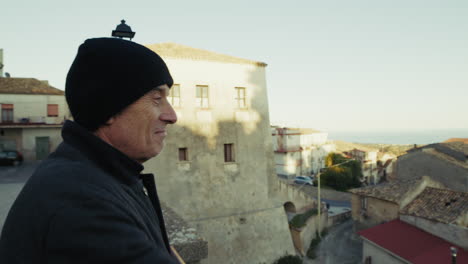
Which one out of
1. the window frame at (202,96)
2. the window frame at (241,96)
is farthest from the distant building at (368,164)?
the window frame at (202,96)

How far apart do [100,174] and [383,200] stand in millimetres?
23234

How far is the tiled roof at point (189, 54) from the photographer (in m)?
13.8

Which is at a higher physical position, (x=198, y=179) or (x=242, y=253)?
(x=198, y=179)

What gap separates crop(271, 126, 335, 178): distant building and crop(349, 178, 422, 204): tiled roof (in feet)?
49.8

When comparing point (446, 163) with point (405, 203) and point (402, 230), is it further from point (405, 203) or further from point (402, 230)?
point (402, 230)

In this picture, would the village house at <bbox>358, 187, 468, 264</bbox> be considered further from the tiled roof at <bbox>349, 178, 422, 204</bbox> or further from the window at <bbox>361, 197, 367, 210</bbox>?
the window at <bbox>361, 197, 367, 210</bbox>

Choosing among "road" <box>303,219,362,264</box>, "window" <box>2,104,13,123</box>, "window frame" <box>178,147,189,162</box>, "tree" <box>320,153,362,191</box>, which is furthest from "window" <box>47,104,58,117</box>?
"tree" <box>320,153,362,191</box>

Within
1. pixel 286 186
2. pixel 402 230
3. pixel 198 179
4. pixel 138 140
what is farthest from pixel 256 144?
pixel 138 140

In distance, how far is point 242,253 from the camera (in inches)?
592

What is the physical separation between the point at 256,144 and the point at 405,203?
12186mm

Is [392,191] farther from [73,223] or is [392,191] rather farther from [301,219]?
[73,223]

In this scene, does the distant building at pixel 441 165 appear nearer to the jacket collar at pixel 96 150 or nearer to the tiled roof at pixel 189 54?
the tiled roof at pixel 189 54

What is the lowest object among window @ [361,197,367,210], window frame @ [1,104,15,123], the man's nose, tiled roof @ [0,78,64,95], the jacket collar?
window @ [361,197,367,210]

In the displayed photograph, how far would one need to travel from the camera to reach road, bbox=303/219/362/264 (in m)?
19.4
